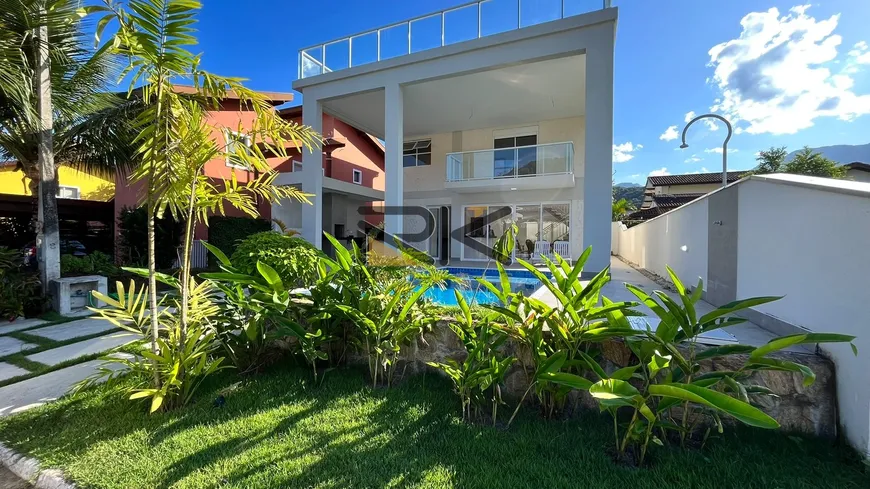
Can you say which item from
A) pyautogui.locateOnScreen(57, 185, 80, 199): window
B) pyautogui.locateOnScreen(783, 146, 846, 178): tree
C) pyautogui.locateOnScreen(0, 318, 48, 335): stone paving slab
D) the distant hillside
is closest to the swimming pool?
pyautogui.locateOnScreen(0, 318, 48, 335): stone paving slab

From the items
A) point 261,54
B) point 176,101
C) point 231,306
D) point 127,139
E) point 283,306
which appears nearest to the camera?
point 176,101

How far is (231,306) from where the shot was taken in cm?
358

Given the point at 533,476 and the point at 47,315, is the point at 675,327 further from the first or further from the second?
the point at 47,315

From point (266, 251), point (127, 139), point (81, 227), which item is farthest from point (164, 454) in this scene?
point (81, 227)

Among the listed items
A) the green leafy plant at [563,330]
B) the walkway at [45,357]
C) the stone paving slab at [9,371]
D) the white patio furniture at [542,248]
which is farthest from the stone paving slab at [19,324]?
the white patio furniture at [542,248]

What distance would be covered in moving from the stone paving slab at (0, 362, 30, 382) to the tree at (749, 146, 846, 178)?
29.0 metres

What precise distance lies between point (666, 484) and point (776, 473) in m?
0.69

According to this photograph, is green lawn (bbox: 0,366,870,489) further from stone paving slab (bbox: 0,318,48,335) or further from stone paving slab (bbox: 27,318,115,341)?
stone paving slab (bbox: 0,318,48,335)

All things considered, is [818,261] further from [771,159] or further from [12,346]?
[771,159]

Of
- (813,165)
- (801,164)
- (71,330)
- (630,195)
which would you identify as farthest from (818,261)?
(630,195)

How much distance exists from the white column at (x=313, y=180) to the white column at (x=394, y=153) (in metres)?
2.16

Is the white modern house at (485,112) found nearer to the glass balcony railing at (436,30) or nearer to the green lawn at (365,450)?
the glass balcony railing at (436,30)

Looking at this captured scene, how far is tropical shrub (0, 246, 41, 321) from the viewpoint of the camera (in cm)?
594

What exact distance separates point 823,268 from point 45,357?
8.11 m
